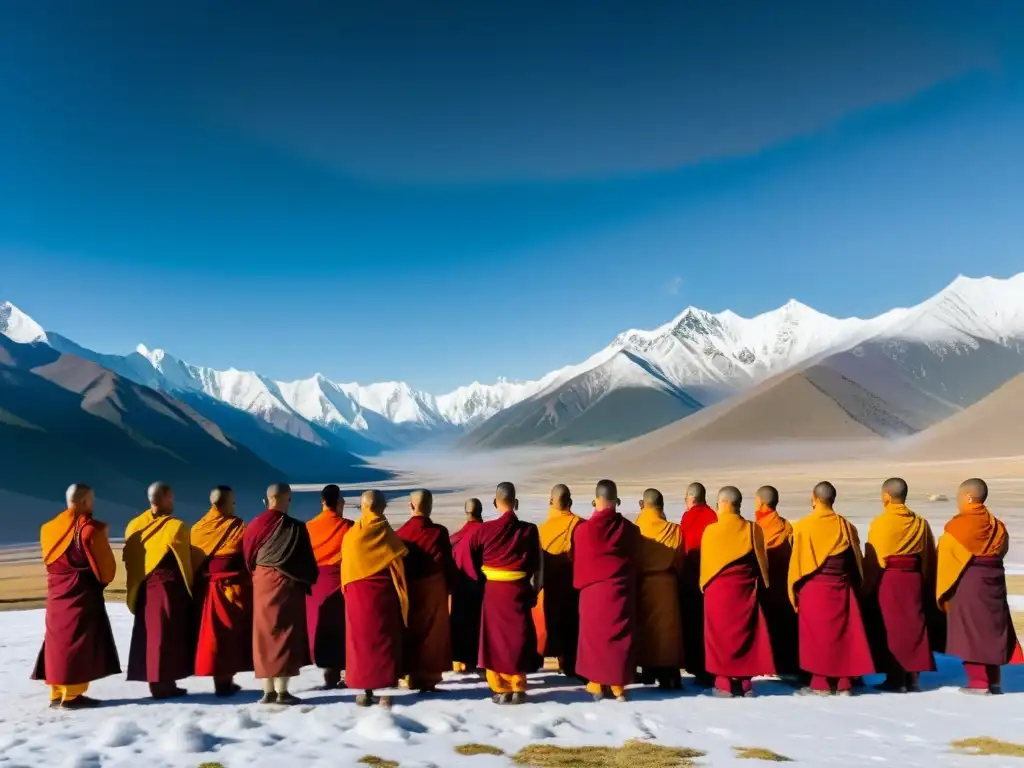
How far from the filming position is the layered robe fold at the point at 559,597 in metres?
9.45

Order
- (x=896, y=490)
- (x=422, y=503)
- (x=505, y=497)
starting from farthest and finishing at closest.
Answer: (x=896, y=490) → (x=505, y=497) → (x=422, y=503)

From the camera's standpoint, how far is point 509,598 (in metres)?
8.59

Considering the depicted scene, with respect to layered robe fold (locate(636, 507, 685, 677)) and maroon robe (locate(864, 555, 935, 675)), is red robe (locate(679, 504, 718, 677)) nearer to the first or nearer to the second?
layered robe fold (locate(636, 507, 685, 677))

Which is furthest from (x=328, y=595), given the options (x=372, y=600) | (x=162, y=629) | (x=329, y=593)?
(x=162, y=629)

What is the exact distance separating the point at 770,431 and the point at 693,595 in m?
171

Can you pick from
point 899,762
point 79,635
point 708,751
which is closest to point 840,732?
point 899,762

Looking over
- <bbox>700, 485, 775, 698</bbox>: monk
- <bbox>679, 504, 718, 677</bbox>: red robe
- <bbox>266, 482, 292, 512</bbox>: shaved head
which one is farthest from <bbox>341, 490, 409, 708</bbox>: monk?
<bbox>700, 485, 775, 698</bbox>: monk

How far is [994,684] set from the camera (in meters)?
8.75

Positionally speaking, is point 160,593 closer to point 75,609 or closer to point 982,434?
point 75,609

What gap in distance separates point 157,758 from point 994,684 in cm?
856

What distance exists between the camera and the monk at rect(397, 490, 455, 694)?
28.2ft

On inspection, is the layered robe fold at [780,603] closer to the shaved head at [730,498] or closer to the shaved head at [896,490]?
the shaved head at [730,498]

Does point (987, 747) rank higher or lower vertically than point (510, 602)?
lower

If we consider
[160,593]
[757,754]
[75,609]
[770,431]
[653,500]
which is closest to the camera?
[757,754]
